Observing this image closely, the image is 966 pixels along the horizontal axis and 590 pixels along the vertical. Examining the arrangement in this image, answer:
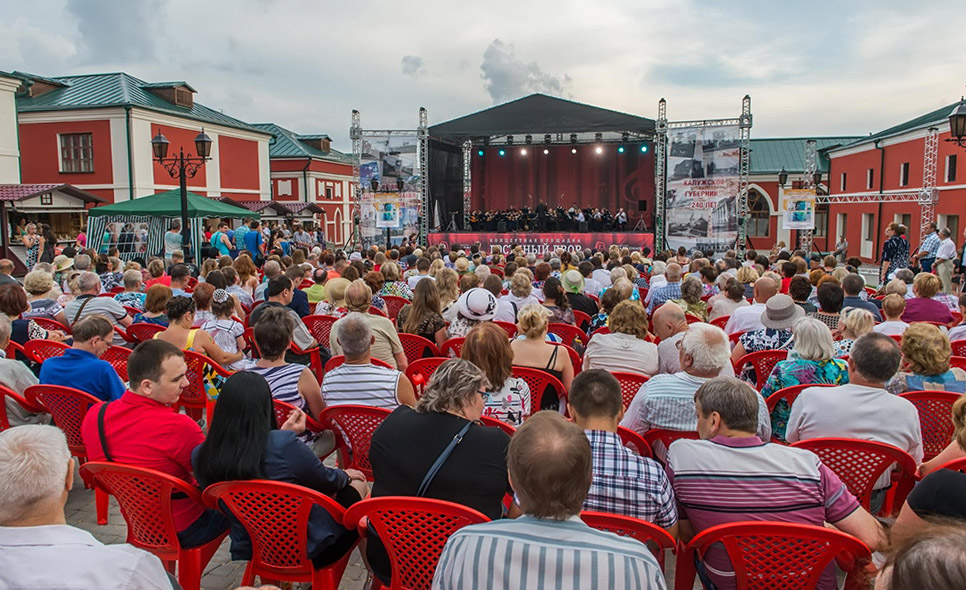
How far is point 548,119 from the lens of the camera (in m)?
16.7

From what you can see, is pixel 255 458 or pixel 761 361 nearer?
pixel 255 458

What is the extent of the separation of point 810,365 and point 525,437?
8.16 ft

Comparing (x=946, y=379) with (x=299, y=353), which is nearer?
(x=946, y=379)

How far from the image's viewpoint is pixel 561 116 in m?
16.6

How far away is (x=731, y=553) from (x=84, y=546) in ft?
5.69

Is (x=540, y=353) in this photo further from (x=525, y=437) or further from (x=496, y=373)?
(x=525, y=437)

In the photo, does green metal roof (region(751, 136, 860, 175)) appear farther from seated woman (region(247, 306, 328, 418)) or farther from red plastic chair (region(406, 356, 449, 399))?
seated woman (region(247, 306, 328, 418))

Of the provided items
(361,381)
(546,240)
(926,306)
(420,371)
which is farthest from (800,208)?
(361,381)

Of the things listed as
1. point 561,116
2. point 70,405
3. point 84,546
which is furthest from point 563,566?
point 561,116

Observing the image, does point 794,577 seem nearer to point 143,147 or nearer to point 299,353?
point 299,353

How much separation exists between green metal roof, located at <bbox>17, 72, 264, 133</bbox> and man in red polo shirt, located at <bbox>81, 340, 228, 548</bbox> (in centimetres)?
2101

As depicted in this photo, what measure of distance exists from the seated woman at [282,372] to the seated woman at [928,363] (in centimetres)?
299

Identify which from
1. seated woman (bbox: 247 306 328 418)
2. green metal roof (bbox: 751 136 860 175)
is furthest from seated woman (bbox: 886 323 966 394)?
green metal roof (bbox: 751 136 860 175)

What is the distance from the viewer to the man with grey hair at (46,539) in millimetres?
1457
